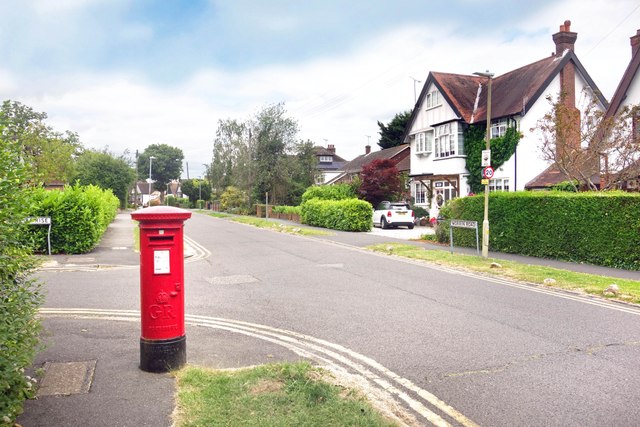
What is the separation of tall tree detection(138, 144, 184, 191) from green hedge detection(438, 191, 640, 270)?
121318 millimetres

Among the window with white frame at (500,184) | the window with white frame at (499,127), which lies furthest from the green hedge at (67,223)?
the window with white frame at (499,127)

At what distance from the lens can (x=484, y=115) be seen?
31.0 meters

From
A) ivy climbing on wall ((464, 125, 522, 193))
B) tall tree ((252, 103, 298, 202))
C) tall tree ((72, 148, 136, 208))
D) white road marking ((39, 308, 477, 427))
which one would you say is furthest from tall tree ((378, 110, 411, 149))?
white road marking ((39, 308, 477, 427))

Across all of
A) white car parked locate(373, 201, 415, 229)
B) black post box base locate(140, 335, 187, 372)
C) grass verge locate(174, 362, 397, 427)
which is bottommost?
grass verge locate(174, 362, 397, 427)

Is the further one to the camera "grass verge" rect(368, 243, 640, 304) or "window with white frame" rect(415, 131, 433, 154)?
"window with white frame" rect(415, 131, 433, 154)

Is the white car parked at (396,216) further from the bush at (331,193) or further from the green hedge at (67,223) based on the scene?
the green hedge at (67,223)

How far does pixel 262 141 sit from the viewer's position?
161 feet

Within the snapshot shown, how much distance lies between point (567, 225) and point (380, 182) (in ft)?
72.3

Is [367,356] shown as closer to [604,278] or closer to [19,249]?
[19,249]

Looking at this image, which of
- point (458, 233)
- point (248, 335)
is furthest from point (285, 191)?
point (248, 335)

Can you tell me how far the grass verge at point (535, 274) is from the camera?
993 centimetres

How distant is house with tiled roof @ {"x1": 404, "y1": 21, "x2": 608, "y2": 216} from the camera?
28.8 m

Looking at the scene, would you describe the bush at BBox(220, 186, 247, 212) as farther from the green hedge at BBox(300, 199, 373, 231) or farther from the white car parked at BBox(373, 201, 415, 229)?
the white car parked at BBox(373, 201, 415, 229)

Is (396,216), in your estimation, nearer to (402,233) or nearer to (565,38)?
(402,233)
